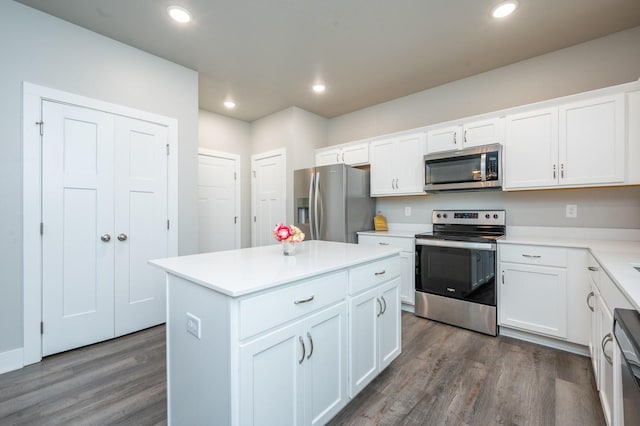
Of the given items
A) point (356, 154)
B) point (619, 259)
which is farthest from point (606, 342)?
point (356, 154)

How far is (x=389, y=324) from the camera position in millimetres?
1999

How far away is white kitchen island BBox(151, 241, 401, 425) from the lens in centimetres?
109

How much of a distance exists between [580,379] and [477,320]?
0.81 metres

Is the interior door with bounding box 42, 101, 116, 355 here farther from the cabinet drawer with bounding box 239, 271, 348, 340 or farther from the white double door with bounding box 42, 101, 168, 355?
the cabinet drawer with bounding box 239, 271, 348, 340

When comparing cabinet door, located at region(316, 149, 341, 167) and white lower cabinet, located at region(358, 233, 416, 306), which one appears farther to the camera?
cabinet door, located at region(316, 149, 341, 167)

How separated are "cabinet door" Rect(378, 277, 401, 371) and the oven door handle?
1.03 metres

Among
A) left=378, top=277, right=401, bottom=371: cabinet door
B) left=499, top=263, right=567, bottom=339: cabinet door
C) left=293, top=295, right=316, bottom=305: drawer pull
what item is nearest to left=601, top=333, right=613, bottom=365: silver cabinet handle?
left=499, top=263, right=567, bottom=339: cabinet door

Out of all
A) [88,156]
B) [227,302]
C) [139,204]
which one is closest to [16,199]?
[88,156]

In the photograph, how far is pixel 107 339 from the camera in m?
2.60

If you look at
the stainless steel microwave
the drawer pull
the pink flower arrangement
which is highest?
the stainless steel microwave

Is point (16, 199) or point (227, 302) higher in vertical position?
point (16, 199)

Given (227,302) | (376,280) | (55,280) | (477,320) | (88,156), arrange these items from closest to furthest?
(227,302)
(376,280)
(55,280)
(88,156)
(477,320)

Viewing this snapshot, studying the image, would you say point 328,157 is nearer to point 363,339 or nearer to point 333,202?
point 333,202

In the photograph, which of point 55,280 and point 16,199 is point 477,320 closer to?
point 55,280
